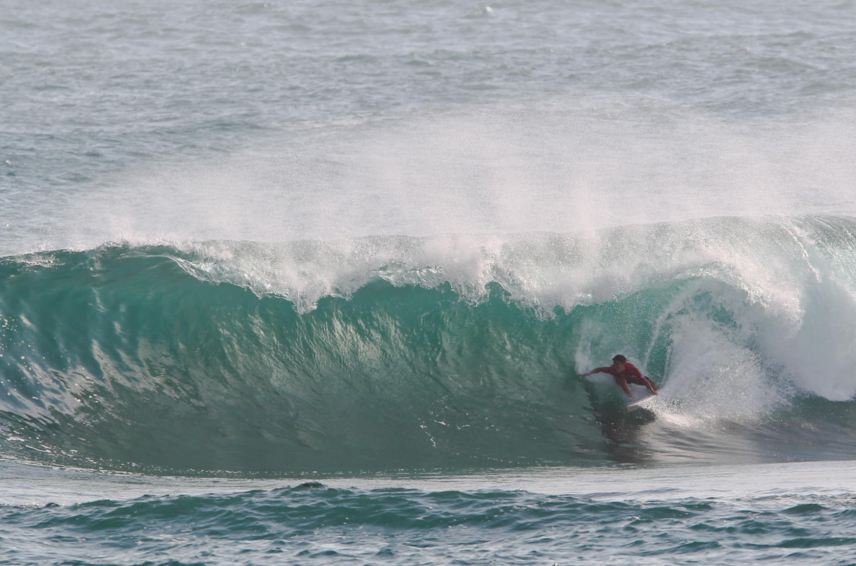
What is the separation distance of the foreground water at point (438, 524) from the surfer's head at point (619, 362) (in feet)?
9.05

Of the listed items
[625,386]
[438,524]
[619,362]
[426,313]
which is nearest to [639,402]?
[625,386]

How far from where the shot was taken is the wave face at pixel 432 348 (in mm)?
11008

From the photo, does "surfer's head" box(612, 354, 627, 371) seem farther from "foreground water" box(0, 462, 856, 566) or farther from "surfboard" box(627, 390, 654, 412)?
"foreground water" box(0, 462, 856, 566)

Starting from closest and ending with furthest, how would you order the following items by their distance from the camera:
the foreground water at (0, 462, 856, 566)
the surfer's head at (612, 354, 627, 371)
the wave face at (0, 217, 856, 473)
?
the foreground water at (0, 462, 856, 566)
the wave face at (0, 217, 856, 473)
the surfer's head at (612, 354, 627, 371)

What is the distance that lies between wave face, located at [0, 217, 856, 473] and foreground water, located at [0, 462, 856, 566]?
1.85 meters

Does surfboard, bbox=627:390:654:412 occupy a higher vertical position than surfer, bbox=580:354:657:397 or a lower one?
lower

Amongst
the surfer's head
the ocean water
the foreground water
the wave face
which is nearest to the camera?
the foreground water

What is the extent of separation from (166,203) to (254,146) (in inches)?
153

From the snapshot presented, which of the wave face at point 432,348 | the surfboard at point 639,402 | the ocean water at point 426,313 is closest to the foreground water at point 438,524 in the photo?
the ocean water at point 426,313

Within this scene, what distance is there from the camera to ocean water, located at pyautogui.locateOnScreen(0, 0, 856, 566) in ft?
26.2

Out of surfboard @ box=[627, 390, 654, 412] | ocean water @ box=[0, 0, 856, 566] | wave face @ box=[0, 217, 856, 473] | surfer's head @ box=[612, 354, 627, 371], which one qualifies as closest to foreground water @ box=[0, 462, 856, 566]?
ocean water @ box=[0, 0, 856, 566]

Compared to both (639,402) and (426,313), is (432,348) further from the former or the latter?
(639,402)

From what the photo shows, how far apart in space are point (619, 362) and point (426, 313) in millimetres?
2860

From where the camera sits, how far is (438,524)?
7.86 meters
